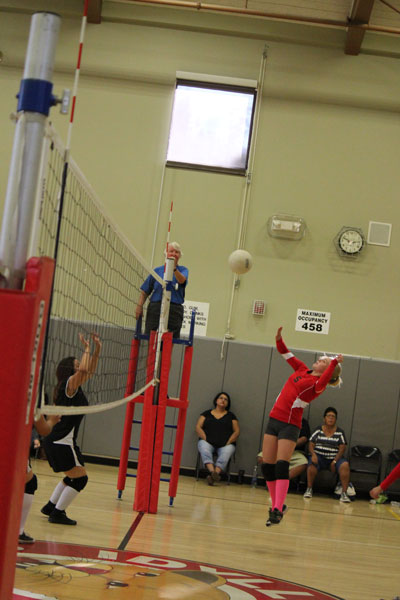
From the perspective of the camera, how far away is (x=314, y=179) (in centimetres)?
1209

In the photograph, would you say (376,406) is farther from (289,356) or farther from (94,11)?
(94,11)

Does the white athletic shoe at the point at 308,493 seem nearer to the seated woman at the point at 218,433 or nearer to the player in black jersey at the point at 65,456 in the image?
the seated woman at the point at 218,433

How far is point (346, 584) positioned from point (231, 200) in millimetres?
7661

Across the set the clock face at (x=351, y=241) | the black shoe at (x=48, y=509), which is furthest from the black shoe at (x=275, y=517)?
the clock face at (x=351, y=241)

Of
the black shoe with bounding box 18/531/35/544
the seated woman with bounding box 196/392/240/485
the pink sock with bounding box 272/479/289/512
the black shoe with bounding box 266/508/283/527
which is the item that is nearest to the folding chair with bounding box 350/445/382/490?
the seated woman with bounding box 196/392/240/485

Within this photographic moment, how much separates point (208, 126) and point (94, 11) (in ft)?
8.87

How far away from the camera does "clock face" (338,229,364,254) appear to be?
1191 cm

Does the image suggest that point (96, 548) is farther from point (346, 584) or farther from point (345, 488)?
point (345, 488)

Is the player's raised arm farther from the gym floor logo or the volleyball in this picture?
the volleyball

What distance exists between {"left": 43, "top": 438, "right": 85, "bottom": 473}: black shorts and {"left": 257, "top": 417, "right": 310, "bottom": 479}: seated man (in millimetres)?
5176

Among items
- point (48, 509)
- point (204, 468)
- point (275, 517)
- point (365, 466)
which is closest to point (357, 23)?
point (365, 466)

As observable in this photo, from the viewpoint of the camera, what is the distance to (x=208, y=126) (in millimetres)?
12000

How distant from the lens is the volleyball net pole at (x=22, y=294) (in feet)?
6.89

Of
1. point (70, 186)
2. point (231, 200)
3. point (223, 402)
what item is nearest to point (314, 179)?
point (231, 200)
